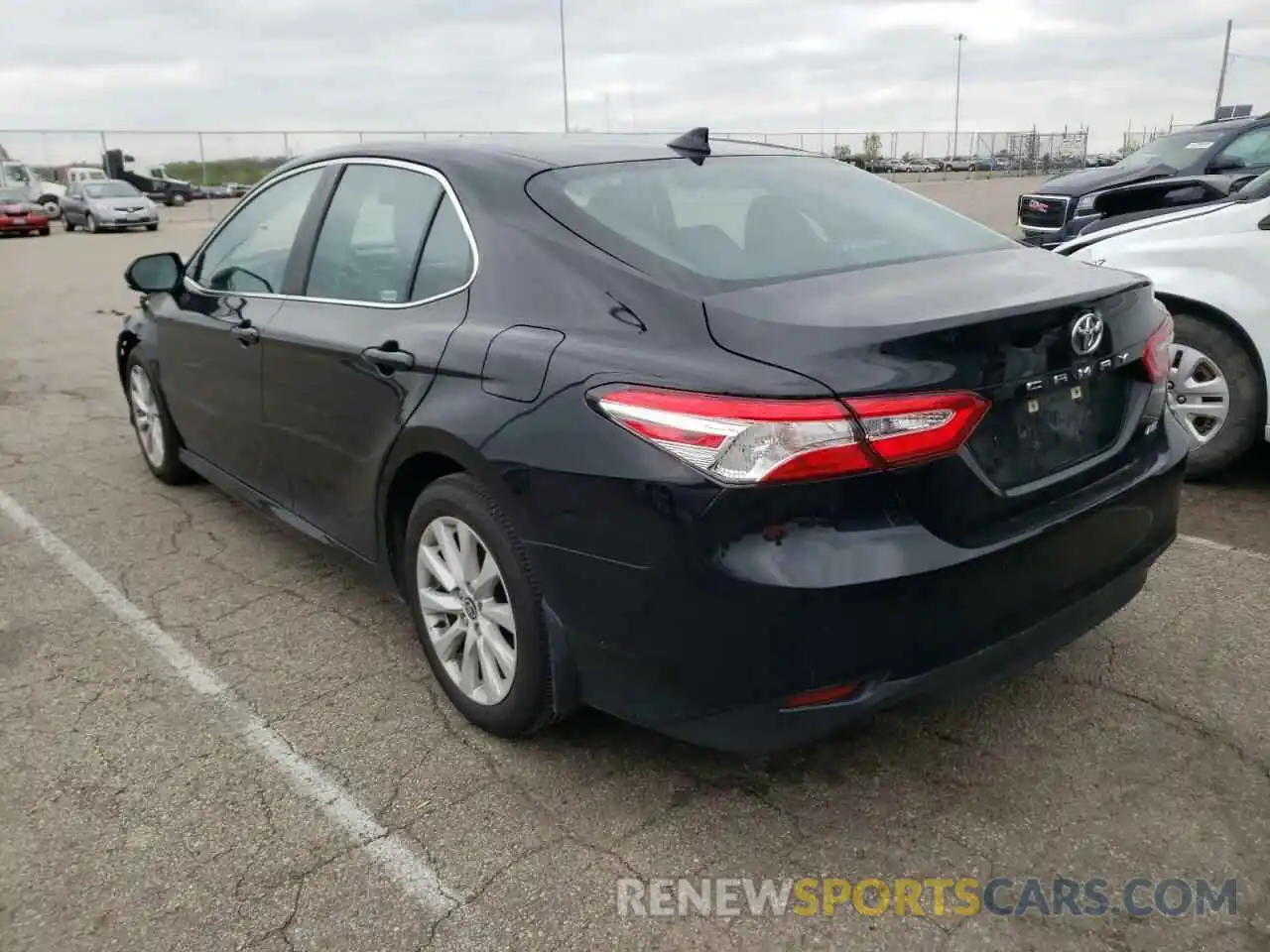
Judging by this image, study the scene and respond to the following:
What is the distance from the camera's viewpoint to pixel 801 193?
3186mm

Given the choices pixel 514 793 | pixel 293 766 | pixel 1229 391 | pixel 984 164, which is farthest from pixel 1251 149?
pixel 984 164

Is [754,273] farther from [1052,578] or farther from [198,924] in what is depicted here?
[198,924]

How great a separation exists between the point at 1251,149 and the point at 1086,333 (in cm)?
1007

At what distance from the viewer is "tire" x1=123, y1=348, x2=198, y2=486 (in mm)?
4984

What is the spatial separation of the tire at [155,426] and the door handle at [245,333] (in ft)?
4.10

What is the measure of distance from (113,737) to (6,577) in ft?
5.33

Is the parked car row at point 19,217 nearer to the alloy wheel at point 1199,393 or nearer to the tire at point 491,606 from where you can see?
the tire at point 491,606

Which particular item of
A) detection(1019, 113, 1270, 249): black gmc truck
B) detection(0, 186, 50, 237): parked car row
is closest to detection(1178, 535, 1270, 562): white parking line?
detection(1019, 113, 1270, 249): black gmc truck

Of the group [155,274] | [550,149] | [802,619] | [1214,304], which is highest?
[550,149]

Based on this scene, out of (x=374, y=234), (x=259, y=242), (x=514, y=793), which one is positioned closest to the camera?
(x=514, y=793)

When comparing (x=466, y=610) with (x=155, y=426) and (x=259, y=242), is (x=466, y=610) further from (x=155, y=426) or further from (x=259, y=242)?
(x=155, y=426)

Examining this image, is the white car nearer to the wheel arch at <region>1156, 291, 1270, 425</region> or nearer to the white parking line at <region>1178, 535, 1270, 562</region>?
the wheel arch at <region>1156, 291, 1270, 425</region>

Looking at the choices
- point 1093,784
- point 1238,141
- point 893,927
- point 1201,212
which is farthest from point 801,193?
point 1238,141

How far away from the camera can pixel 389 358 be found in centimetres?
296
